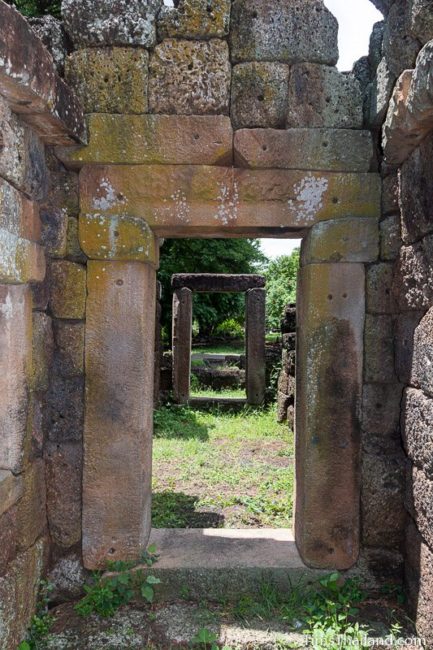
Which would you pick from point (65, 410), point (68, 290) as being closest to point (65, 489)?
point (65, 410)

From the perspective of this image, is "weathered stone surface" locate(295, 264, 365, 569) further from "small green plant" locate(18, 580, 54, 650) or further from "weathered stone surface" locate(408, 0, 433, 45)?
"small green plant" locate(18, 580, 54, 650)

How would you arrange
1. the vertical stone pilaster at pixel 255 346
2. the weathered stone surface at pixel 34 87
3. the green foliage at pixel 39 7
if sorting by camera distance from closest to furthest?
the weathered stone surface at pixel 34 87 < the green foliage at pixel 39 7 < the vertical stone pilaster at pixel 255 346

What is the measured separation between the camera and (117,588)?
2.76m

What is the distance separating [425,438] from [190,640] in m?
1.52

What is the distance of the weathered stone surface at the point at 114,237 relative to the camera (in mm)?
2818

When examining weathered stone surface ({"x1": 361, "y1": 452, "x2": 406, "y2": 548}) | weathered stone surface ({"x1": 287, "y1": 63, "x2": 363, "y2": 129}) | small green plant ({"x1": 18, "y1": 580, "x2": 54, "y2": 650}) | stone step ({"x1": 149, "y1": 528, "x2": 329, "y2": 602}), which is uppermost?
weathered stone surface ({"x1": 287, "y1": 63, "x2": 363, "y2": 129})

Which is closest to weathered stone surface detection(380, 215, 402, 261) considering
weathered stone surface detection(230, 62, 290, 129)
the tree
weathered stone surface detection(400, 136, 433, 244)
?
weathered stone surface detection(400, 136, 433, 244)

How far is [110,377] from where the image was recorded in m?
2.85

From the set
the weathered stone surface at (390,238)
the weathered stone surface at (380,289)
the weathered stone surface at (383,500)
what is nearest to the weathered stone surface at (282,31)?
the weathered stone surface at (390,238)

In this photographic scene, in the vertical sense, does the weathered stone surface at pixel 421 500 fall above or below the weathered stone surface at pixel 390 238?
below

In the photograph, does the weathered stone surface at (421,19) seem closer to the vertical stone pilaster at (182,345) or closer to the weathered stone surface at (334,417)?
the weathered stone surface at (334,417)

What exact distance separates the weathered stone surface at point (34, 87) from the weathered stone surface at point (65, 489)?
1732mm

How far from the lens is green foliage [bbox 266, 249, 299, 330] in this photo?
20.1 m

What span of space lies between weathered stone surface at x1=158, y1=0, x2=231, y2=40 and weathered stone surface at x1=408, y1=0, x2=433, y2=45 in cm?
105
